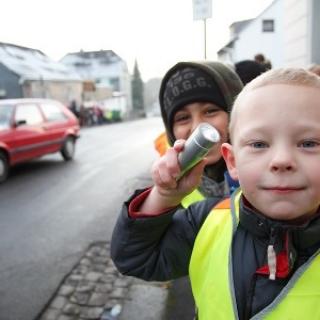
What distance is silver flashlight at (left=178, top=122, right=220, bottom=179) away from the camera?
39.1 inches

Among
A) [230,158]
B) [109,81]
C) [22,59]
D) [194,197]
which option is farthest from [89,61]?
[230,158]

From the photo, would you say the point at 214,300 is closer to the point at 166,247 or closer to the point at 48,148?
the point at 166,247

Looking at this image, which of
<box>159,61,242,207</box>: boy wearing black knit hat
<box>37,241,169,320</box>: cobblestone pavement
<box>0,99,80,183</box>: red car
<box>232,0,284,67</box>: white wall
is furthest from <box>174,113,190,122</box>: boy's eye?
<box>232,0,284,67</box>: white wall

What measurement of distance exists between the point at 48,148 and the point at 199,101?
30.4 ft

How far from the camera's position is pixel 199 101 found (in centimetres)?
194

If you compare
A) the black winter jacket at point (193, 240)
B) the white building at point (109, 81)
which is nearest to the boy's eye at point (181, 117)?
the black winter jacket at point (193, 240)

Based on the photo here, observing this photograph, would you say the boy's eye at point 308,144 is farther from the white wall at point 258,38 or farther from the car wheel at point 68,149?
the white wall at point 258,38

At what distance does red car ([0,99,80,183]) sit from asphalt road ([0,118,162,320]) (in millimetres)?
436

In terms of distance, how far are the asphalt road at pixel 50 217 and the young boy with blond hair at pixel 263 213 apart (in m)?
2.63

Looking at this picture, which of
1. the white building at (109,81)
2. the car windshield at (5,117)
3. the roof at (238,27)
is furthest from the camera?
the white building at (109,81)

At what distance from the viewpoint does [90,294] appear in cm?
379

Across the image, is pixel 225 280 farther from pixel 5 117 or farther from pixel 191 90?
pixel 5 117

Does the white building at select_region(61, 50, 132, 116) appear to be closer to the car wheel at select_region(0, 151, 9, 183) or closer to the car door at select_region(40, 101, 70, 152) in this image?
the car door at select_region(40, 101, 70, 152)

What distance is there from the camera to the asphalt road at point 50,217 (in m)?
4.07
